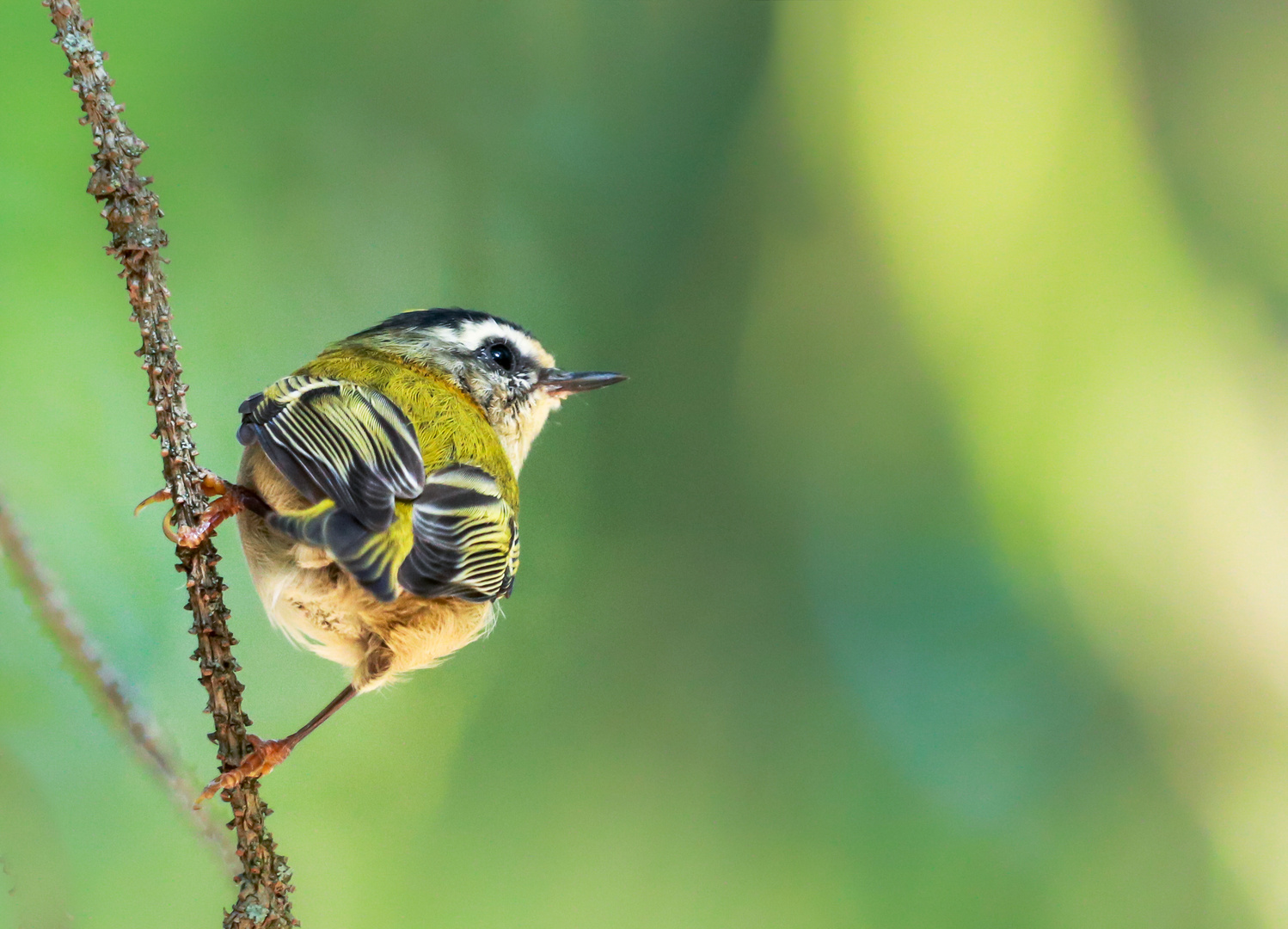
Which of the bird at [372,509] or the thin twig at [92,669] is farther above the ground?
the bird at [372,509]

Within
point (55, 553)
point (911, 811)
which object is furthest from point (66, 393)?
point (911, 811)

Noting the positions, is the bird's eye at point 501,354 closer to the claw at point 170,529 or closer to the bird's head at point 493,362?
the bird's head at point 493,362

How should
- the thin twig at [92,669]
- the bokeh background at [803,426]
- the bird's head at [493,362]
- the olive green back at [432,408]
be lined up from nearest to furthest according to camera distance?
the thin twig at [92,669]
the olive green back at [432,408]
the bird's head at [493,362]
the bokeh background at [803,426]

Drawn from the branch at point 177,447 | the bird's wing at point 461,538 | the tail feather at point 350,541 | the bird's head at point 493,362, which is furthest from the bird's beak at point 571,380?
the branch at point 177,447

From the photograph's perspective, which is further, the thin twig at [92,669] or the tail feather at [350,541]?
the tail feather at [350,541]

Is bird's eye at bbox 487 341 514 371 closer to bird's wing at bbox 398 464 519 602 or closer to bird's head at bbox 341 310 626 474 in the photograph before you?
bird's head at bbox 341 310 626 474

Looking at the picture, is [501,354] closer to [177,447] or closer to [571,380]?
[571,380]
